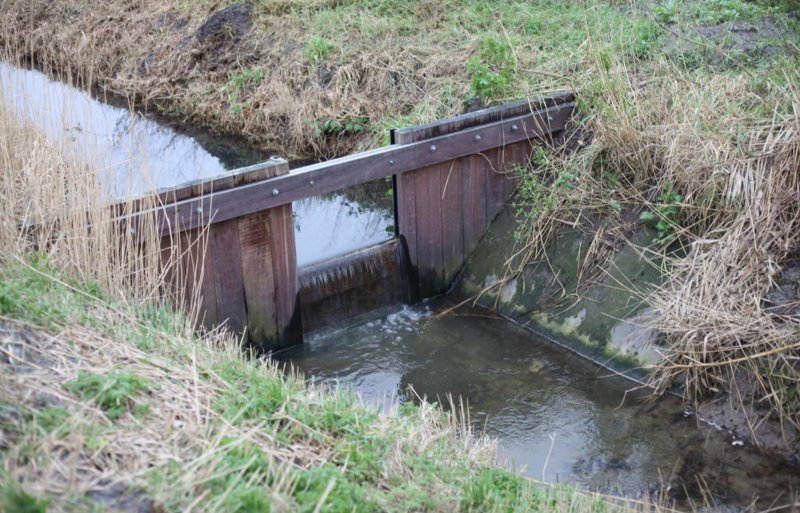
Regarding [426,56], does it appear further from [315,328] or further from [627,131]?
[315,328]

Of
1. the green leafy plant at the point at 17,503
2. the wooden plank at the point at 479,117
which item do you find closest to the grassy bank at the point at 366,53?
the wooden plank at the point at 479,117

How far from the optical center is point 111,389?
11.7ft

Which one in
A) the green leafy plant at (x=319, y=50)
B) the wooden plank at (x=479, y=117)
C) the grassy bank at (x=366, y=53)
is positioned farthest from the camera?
the green leafy plant at (x=319, y=50)

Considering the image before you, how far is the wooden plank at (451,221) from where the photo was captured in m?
7.36

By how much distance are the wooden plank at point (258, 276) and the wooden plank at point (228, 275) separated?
0.04 m

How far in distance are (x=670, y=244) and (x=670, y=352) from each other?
946mm

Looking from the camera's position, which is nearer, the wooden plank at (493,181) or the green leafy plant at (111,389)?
the green leafy plant at (111,389)

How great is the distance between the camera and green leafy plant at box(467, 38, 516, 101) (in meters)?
8.05

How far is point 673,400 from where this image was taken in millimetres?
5789

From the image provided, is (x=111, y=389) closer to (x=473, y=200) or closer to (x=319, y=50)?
(x=473, y=200)

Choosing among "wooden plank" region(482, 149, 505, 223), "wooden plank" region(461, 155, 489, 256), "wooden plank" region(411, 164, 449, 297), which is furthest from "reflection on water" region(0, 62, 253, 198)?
"wooden plank" region(482, 149, 505, 223)

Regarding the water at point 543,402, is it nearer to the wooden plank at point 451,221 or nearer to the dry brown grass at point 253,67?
the wooden plank at point 451,221

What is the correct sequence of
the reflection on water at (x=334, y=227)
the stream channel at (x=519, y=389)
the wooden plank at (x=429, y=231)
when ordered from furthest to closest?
1. the reflection on water at (x=334, y=227)
2. the wooden plank at (x=429, y=231)
3. the stream channel at (x=519, y=389)

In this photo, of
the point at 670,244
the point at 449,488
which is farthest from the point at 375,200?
the point at 449,488
